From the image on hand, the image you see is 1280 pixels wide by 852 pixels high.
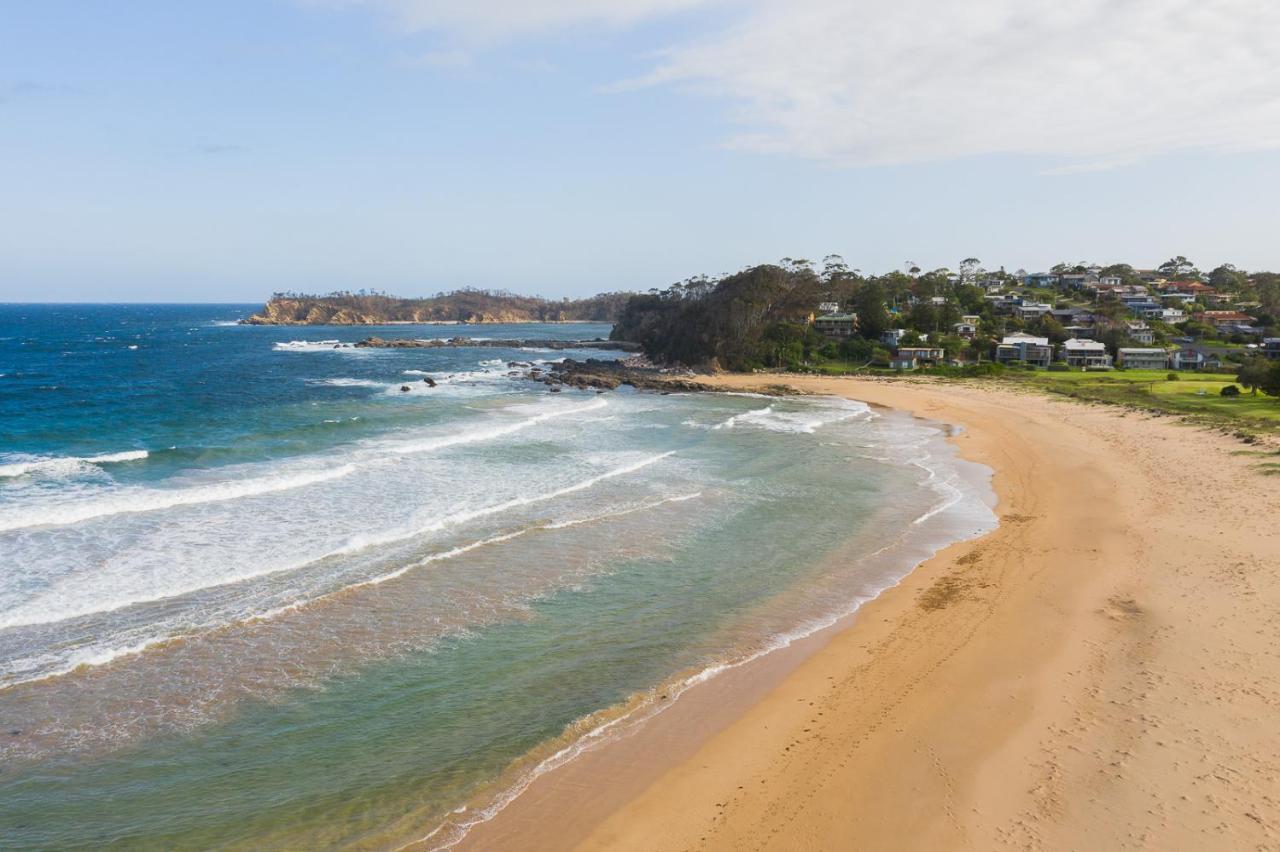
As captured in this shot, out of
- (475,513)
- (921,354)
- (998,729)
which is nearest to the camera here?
(998,729)

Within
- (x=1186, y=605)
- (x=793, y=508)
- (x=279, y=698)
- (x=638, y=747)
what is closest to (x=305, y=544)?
(x=279, y=698)

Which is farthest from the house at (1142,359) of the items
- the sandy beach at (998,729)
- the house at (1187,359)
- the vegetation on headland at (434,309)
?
Result: the vegetation on headland at (434,309)

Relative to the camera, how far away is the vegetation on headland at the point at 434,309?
513 feet

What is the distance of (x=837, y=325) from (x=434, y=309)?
120899 millimetres

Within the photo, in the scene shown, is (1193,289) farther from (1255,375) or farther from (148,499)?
(148,499)

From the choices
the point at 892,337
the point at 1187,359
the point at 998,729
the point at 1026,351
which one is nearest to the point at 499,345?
the point at 892,337

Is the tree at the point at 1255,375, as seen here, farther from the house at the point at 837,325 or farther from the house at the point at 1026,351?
the house at the point at 837,325

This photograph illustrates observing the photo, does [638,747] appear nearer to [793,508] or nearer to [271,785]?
[271,785]

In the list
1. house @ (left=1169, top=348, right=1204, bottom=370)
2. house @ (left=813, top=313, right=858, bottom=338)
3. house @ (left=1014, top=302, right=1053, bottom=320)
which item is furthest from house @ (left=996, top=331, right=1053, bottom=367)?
house @ (left=1014, top=302, right=1053, bottom=320)

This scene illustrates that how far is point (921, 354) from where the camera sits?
6309 cm

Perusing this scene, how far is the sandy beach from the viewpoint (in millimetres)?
8391

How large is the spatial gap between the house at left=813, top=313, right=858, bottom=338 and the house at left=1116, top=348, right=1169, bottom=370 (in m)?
22.1

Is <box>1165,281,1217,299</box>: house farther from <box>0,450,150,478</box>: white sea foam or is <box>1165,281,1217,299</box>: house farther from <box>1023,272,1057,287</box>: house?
<box>0,450,150,478</box>: white sea foam

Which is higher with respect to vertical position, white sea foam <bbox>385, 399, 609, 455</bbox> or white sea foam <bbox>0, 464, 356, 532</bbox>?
white sea foam <bbox>385, 399, 609, 455</bbox>
